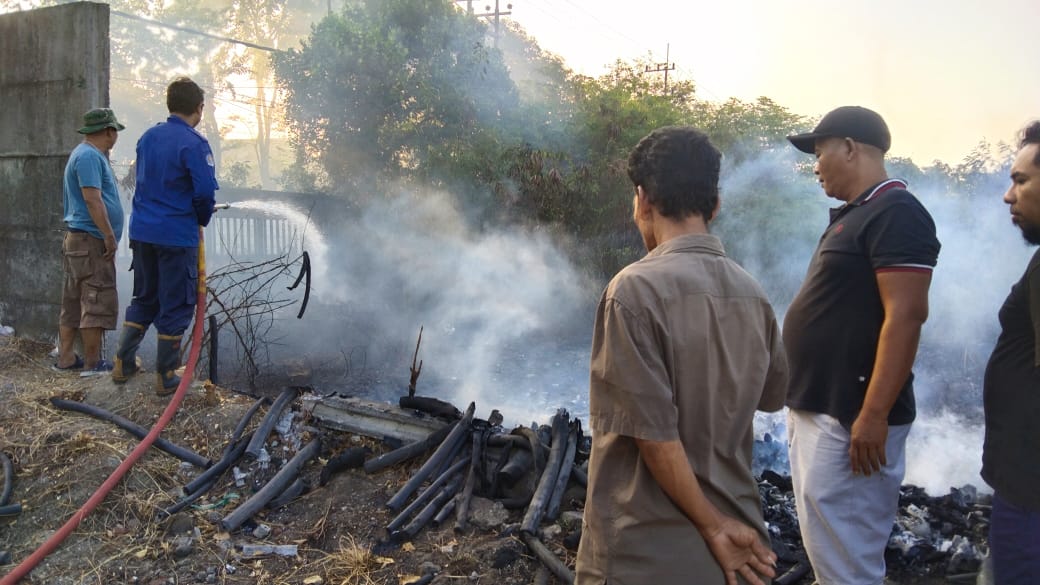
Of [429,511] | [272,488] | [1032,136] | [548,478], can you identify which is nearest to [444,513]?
[429,511]

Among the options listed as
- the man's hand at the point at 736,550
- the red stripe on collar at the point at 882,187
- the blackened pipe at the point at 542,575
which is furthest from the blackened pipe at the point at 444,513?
the red stripe on collar at the point at 882,187

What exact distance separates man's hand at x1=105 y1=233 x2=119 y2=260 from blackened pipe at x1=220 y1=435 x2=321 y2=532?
8.04 feet

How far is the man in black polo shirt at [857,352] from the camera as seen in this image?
2387mm

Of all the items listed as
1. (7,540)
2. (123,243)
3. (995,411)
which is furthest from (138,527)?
(123,243)

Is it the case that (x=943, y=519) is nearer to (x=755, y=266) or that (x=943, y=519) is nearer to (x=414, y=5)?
(x=755, y=266)

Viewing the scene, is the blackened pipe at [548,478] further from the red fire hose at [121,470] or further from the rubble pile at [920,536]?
the red fire hose at [121,470]

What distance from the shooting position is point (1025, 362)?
6.82ft

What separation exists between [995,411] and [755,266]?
11.2m

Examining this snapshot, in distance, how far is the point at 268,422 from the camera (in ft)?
14.9

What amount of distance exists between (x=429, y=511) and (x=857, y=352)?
247cm

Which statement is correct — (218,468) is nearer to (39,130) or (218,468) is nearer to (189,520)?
(189,520)

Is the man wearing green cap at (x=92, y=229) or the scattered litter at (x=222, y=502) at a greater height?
the man wearing green cap at (x=92, y=229)

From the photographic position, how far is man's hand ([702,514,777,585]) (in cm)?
160

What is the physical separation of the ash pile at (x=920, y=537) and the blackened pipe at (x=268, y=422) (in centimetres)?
336
